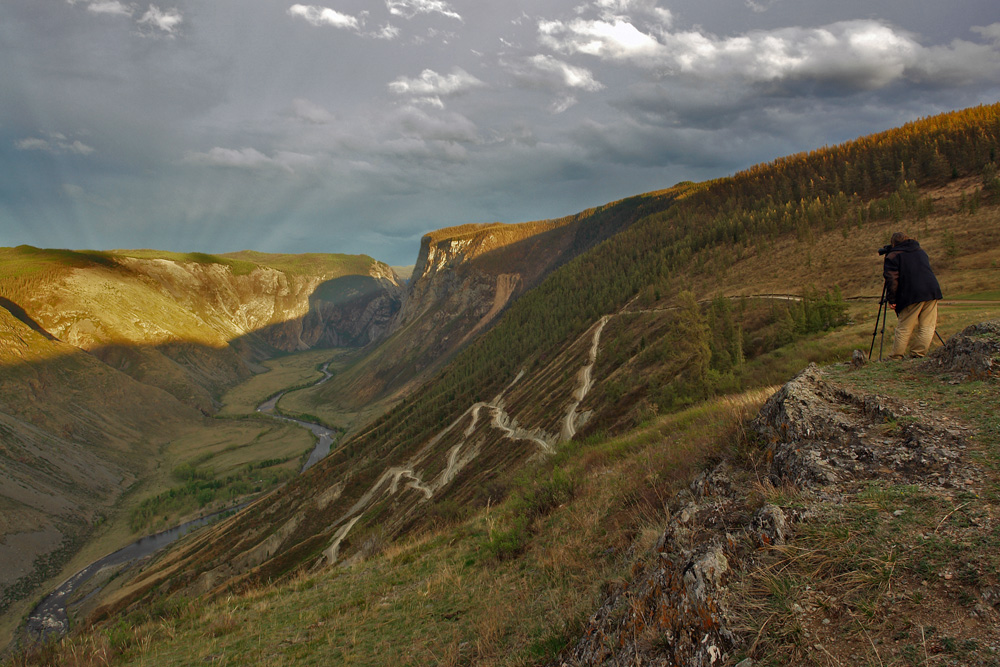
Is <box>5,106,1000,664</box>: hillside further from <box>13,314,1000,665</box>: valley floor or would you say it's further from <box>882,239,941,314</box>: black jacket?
<box>882,239,941,314</box>: black jacket

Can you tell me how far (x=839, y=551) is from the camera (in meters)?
4.20

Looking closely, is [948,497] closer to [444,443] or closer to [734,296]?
[734,296]

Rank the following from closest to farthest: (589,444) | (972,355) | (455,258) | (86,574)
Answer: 1. (972,355)
2. (589,444)
3. (86,574)
4. (455,258)

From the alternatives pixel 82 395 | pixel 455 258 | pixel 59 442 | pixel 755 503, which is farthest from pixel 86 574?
pixel 455 258

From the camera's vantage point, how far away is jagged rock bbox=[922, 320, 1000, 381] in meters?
6.95

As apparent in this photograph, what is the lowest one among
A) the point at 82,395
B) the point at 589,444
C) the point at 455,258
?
the point at 82,395

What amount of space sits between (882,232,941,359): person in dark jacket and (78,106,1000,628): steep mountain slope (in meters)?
10.2

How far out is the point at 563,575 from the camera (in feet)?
25.6

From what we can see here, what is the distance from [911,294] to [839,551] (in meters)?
9.33

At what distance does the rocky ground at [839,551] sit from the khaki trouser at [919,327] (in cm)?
397

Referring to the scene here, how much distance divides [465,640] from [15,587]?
3232 inches

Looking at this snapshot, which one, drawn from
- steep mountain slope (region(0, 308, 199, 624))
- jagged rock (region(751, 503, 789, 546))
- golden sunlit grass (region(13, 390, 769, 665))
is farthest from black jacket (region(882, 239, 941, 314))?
steep mountain slope (region(0, 308, 199, 624))

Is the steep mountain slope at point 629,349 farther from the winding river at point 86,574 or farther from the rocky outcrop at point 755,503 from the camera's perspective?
the rocky outcrop at point 755,503

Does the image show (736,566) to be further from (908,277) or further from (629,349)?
(629,349)
